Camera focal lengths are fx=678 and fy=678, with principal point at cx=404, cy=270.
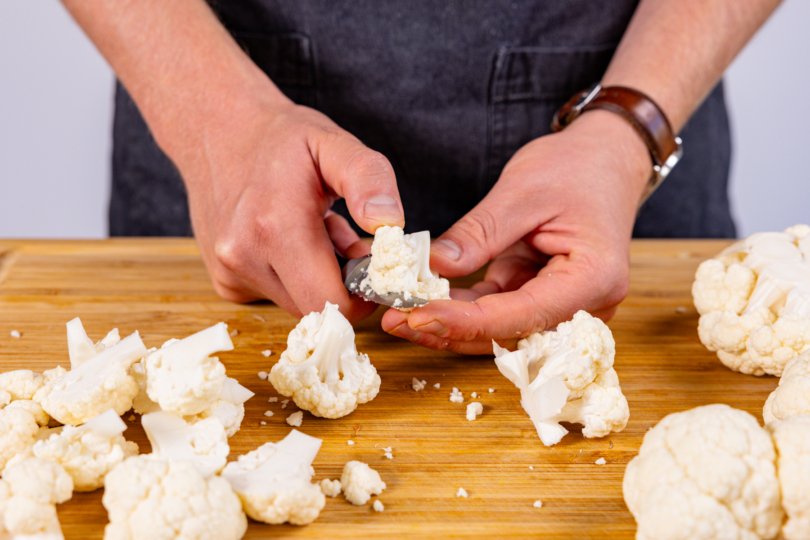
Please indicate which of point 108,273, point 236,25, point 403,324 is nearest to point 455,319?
point 403,324

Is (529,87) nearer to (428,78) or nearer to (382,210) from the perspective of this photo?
(428,78)

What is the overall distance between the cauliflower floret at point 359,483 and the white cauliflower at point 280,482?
45mm

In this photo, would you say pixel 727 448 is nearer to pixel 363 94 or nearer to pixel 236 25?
pixel 363 94

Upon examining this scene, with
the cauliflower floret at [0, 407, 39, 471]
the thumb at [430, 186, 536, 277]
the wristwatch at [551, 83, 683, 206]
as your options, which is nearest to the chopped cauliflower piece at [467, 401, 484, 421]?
the thumb at [430, 186, 536, 277]

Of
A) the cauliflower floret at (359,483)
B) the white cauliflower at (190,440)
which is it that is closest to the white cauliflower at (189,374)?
the white cauliflower at (190,440)

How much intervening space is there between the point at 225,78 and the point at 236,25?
1.15ft

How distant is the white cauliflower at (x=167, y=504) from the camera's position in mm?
833

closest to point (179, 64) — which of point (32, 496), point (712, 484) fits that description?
point (32, 496)

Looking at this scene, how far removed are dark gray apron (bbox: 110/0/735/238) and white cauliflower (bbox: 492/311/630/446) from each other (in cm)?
82

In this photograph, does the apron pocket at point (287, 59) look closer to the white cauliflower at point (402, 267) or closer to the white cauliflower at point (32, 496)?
the white cauliflower at point (402, 267)

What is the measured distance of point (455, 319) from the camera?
47.8 inches

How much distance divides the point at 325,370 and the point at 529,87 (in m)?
1.06

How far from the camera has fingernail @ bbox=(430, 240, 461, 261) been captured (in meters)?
1.23

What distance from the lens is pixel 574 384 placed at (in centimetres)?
111
